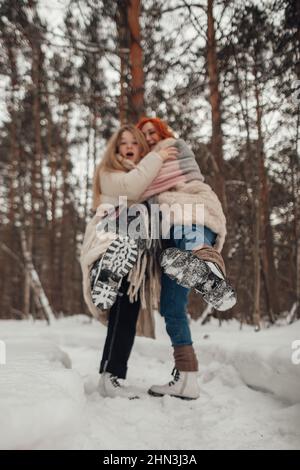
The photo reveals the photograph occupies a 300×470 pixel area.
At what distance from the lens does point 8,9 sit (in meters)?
4.79

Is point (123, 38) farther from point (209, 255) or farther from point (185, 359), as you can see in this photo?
Answer: point (185, 359)

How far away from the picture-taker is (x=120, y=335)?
2137 mm

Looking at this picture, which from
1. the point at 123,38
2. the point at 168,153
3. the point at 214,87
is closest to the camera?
the point at 168,153

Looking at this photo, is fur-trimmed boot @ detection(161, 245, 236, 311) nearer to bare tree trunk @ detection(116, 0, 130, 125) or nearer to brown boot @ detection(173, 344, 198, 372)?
brown boot @ detection(173, 344, 198, 372)

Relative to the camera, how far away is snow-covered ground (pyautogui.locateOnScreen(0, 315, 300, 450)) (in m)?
1.21

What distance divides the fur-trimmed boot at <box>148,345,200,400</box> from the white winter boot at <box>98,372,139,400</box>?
0.60ft

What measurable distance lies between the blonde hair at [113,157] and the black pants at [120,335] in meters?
0.59

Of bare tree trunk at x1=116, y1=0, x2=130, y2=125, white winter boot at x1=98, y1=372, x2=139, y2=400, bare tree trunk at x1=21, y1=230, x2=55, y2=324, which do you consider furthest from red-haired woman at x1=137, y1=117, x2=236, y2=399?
bare tree trunk at x1=21, y1=230, x2=55, y2=324

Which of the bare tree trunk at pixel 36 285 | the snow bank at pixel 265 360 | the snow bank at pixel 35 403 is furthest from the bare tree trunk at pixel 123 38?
the snow bank at pixel 35 403

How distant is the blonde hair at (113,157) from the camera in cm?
232

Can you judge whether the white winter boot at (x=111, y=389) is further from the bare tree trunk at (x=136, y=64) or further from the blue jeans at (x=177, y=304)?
the bare tree trunk at (x=136, y=64)

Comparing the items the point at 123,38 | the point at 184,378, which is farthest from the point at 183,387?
the point at 123,38

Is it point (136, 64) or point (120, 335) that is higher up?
point (136, 64)

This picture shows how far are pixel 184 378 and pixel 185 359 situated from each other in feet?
0.32
